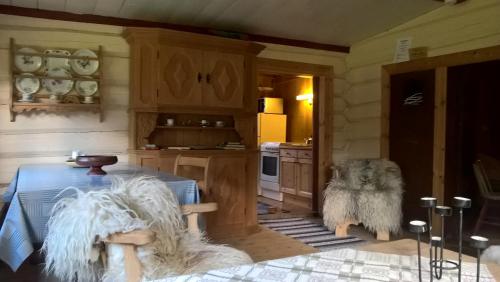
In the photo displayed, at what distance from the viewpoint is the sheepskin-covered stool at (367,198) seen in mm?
4227

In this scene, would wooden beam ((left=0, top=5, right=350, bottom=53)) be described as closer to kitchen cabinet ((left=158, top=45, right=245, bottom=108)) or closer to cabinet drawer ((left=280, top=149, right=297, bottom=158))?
kitchen cabinet ((left=158, top=45, right=245, bottom=108))

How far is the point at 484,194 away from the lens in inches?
150

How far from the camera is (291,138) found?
7.91 m

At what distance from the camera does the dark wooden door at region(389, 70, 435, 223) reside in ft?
14.7

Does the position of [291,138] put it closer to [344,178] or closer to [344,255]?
[344,178]

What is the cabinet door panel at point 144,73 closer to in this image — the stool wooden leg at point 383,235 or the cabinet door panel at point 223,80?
the cabinet door panel at point 223,80

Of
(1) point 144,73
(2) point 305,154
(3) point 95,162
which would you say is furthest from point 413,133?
(3) point 95,162

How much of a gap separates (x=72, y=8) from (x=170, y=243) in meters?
2.78

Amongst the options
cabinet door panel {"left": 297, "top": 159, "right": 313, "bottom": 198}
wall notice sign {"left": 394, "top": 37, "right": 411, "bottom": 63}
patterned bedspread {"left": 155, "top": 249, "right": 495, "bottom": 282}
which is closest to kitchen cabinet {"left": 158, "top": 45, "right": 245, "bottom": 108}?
wall notice sign {"left": 394, "top": 37, "right": 411, "bottom": 63}

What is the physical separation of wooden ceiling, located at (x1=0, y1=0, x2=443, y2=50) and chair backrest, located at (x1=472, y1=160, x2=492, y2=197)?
172cm

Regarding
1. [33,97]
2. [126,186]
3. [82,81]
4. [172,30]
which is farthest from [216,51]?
[126,186]

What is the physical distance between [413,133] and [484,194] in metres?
1.07

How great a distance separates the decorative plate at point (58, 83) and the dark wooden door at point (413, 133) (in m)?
3.54

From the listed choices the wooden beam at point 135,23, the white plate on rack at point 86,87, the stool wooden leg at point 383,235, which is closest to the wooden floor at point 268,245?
the stool wooden leg at point 383,235
